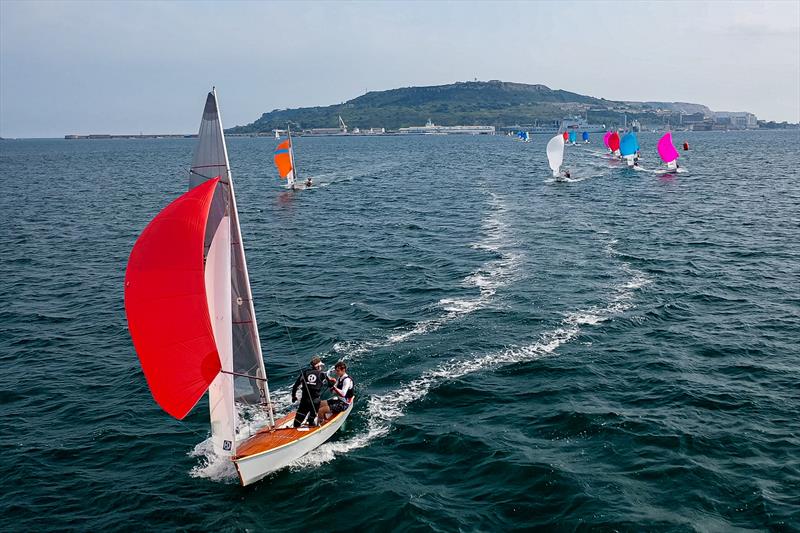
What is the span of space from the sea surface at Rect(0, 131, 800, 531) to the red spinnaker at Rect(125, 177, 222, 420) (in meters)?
3.91

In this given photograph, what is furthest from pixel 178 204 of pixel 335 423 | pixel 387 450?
pixel 387 450

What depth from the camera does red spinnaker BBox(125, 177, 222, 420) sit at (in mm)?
15102

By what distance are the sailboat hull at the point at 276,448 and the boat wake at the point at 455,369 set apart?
0.49 metres

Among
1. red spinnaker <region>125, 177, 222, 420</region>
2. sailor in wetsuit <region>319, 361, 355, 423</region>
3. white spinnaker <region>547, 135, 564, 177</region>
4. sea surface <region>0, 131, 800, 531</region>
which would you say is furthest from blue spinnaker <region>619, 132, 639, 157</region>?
red spinnaker <region>125, 177, 222, 420</region>

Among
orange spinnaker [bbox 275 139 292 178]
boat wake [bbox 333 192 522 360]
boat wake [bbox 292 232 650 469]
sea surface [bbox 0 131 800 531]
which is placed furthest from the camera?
orange spinnaker [bbox 275 139 292 178]

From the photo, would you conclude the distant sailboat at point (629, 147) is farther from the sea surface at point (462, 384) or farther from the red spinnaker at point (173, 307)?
the red spinnaker at point (173, 307)

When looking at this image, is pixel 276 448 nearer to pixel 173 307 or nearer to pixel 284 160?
pixel 173 307

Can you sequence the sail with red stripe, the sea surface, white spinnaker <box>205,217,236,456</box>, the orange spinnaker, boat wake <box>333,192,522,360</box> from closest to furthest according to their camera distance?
the sea surface → white spinnaker <box>205,217,236,456</box> → boat wake <box>333,192,522,360</box> → the sail with red stripe → the orange spinnaker

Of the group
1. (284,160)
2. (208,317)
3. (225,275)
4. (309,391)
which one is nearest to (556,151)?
(284,160)

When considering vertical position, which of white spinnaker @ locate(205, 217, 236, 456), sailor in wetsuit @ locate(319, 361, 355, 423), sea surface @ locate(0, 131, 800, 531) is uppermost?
white spinnaker @ locate(205, 217, 236, 456)

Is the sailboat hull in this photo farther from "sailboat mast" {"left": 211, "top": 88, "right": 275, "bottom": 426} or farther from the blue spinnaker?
the blue spinnaker

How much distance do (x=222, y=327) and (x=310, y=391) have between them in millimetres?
3691

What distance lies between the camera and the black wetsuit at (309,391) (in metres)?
19.3

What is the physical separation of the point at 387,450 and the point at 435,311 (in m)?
12.3
